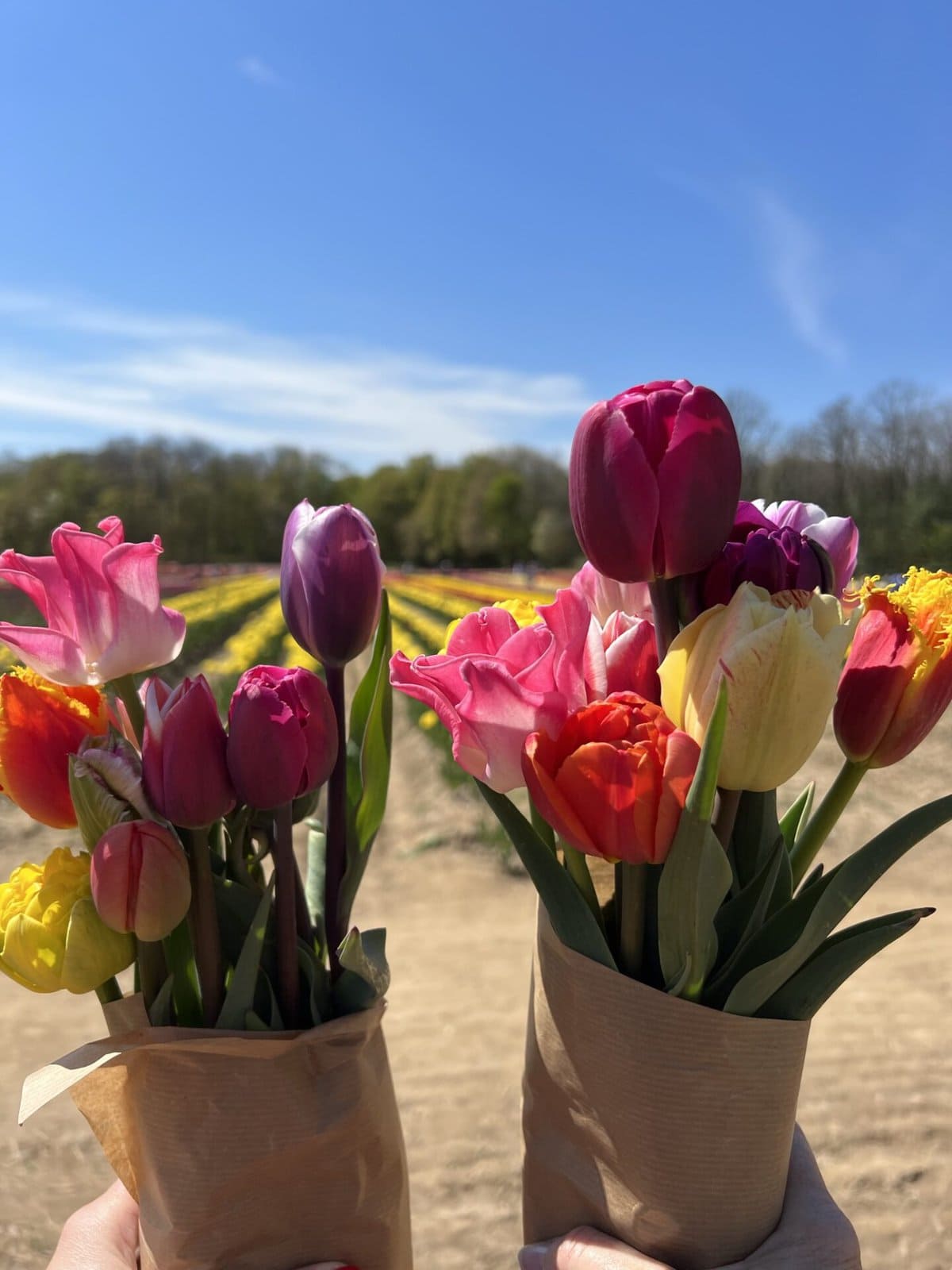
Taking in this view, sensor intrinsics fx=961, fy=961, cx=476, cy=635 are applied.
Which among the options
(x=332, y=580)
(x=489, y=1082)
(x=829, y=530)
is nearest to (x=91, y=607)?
(x=332, y=580)

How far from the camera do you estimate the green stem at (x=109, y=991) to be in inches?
35.4

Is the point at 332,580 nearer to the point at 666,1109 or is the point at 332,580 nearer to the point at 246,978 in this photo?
the point at 246,978

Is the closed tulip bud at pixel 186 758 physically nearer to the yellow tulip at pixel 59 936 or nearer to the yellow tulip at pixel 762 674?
the yellow tulip at pixel 59 936

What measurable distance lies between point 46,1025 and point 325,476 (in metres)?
61.0

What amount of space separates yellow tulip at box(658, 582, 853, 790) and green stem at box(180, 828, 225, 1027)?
0.43 meters

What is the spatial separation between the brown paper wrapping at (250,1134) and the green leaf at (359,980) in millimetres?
17

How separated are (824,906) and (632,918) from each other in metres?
0.16

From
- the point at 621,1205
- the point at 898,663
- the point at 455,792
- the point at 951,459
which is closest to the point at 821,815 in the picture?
the point at 898,663

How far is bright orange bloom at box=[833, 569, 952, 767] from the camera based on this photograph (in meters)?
0.78

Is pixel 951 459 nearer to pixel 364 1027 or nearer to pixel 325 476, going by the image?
pixel 364 1027

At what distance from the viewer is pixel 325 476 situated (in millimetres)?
62656

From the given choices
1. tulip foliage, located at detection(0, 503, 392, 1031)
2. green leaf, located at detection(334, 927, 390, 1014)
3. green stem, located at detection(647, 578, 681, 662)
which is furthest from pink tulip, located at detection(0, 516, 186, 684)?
green stem, located at detection(647, 578, 681, 662)

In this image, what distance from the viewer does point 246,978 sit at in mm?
873

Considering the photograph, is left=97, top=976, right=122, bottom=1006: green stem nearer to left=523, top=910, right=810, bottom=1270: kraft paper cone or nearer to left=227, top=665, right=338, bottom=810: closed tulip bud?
left=227, top=665, right=338, bottom=810: closed tulip bud
